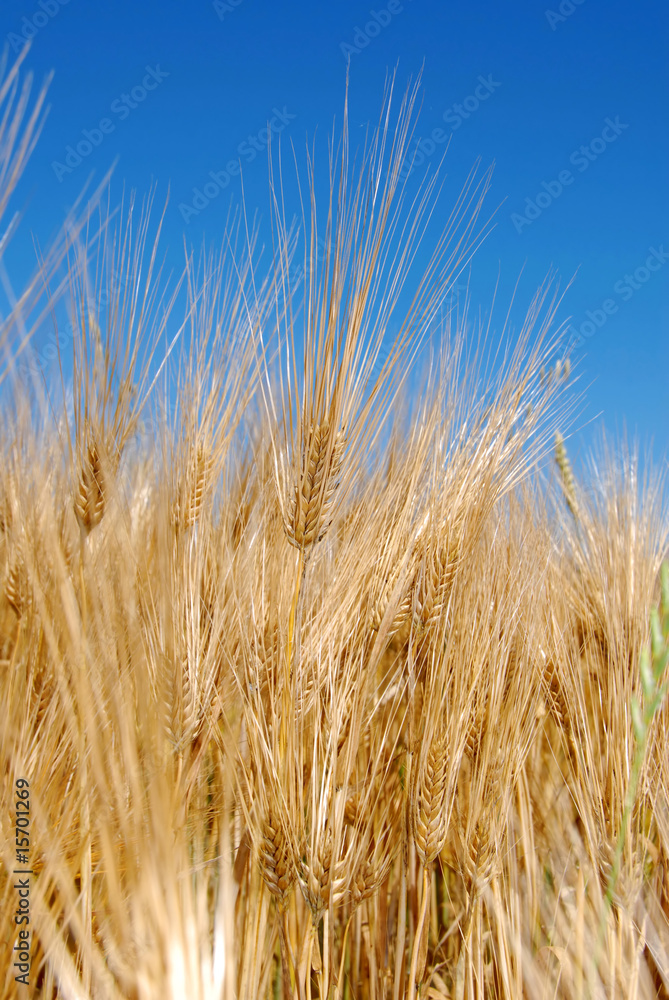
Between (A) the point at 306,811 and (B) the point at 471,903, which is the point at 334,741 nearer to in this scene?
(A) the point at 306,811

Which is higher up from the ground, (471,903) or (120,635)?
(120,635)

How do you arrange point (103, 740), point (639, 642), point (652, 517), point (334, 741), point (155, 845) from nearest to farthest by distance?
point (155, 845) < point (103, 740) < point (334, 741) < point (639, 642) < point (652, 517)

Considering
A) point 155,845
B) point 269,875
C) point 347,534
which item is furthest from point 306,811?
point 347,534

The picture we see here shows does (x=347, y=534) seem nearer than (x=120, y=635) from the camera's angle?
No

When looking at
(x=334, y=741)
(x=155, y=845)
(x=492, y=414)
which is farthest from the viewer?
(x=492, y=414)

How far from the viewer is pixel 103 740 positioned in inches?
35.5

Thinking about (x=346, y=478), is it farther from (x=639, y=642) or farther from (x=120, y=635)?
(x=639, y=642)

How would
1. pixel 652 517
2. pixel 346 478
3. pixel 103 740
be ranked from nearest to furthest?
pixel 103 740
pixel 346 478
pixel 652 517

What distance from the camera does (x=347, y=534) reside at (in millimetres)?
1331

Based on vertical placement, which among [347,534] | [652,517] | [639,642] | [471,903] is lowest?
[471,903]

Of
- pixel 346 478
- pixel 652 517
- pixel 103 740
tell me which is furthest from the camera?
pixel 652 517

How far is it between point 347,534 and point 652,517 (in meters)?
0.92

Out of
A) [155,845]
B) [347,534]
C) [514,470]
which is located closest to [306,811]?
[155,845]

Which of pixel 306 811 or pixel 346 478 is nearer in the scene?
pixel 306 811
